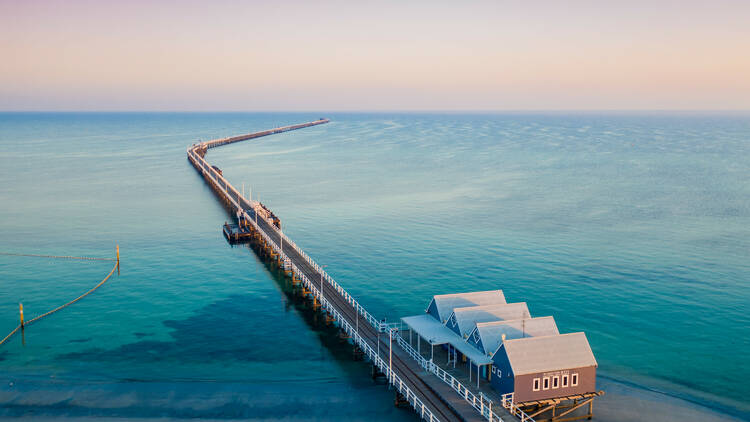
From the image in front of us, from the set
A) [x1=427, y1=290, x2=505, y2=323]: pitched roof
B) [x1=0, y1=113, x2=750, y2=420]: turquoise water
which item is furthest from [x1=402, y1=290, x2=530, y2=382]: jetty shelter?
[x1=0, y1=113, x2=750, y2=420]: turquoise water

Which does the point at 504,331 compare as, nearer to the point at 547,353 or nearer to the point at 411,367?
the point at 547,353

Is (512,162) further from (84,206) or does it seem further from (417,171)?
(84,206)

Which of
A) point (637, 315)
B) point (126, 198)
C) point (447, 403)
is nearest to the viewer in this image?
point (447, 403)

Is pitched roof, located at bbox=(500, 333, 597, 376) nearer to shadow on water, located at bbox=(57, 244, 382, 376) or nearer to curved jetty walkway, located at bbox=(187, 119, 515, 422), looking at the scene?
curved jetty walkway, located at bbox=(187, 119, 515, 422)

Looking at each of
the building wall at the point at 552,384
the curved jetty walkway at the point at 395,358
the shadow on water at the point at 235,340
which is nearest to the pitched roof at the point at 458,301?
the curved jetty walkway at the point at 395,358

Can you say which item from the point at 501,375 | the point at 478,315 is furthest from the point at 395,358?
the point at 501,375

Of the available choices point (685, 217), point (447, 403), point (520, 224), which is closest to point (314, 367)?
point (447, 403)
